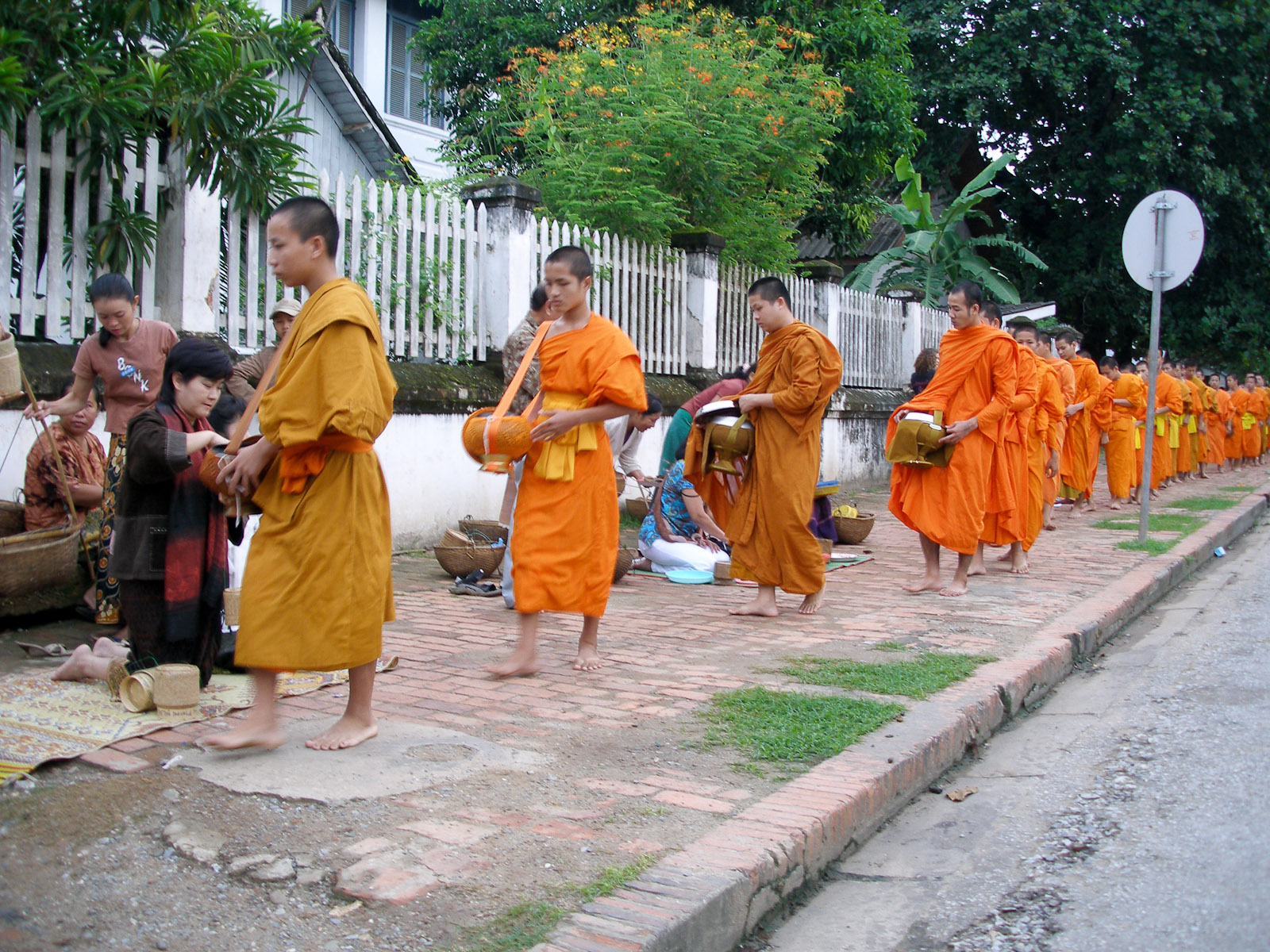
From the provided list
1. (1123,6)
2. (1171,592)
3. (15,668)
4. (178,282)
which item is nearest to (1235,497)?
(1171,592)

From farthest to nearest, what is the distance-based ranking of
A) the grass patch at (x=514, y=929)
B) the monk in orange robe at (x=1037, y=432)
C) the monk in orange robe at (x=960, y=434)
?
the monk in orange robe at (x=1037, y=432) < the monk in orange robe at (x=960, y=434) < the grass patch at (x=514, y=929)

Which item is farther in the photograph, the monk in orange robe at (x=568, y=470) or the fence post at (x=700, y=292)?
the fence post at (x=700, y=292)

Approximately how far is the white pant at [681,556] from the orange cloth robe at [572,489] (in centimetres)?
300

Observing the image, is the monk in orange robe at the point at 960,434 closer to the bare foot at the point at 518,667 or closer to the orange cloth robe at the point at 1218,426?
the bare foot at the point at 518,667

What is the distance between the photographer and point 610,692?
471cm

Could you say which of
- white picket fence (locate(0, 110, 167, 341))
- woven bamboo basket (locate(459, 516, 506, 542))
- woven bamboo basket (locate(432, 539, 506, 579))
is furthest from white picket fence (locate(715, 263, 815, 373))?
white picket fence (locate(0, 110, 167, 341))

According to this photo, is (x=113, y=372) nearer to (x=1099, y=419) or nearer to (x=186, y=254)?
(x=186, y=254)

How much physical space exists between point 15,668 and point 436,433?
13.0 ft

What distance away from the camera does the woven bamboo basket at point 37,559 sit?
5.05 m

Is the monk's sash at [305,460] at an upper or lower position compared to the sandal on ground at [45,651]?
upper

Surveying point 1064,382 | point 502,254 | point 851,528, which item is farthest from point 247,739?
point 1064,382

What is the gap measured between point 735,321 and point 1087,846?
9.57 m

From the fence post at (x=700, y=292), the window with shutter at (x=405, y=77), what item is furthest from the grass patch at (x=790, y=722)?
the window with shutter at (x=405, y=77)

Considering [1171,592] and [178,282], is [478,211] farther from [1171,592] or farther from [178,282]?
[1171,592]
